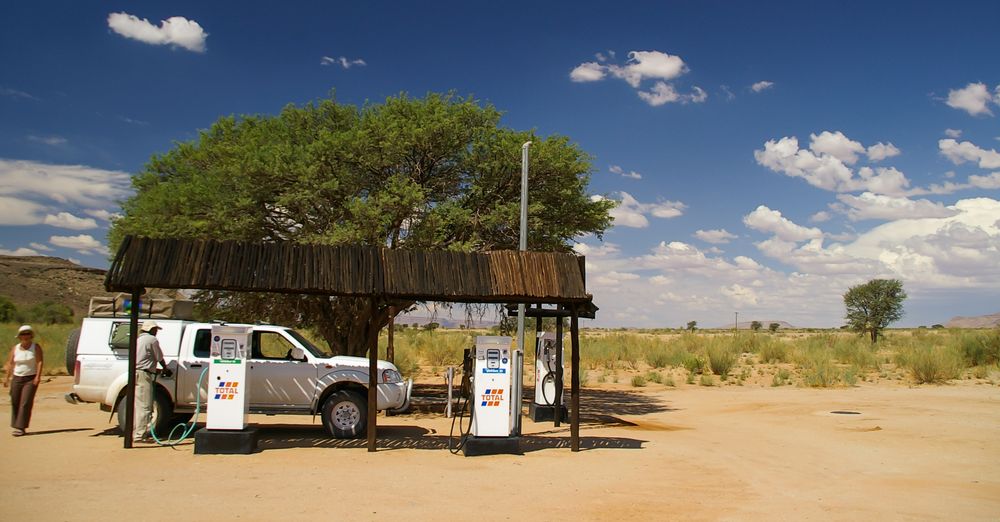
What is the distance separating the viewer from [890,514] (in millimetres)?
8719

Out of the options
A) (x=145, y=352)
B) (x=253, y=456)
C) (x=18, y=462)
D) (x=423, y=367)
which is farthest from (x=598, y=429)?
(x=423, y=367)

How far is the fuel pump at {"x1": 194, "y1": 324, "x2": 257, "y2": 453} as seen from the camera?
461 inches

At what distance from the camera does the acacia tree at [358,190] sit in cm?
1784

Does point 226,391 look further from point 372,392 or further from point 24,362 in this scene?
point 24,362

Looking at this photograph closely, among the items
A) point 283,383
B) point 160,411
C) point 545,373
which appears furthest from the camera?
point 545,373

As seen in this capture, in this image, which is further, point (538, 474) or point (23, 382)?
point (23, 382)

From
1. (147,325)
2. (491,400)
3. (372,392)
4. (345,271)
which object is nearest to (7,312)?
(147,325)

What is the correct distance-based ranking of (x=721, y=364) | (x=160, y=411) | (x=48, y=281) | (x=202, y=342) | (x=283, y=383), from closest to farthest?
(x=160, y=411), (x=283, y=383), (x=202, y=342), (x=721, y=364), (x=48, y=281)

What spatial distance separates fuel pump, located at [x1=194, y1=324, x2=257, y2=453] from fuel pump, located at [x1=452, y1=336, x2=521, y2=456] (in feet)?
11.7

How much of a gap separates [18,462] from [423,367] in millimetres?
26695

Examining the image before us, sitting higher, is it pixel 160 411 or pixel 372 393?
pixel 372 393

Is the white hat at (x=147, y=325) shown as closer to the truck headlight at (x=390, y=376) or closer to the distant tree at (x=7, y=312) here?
the truck headlight at (x=390, y=376)

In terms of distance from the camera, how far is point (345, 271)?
41.3 ft

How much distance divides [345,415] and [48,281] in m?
87.7
